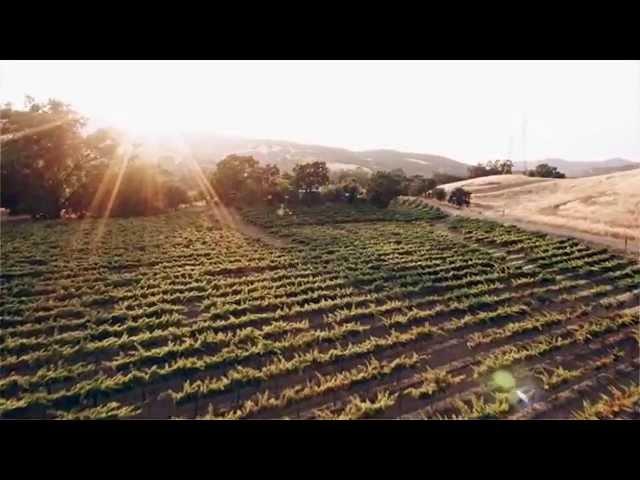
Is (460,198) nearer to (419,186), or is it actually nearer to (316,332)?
(419,186)

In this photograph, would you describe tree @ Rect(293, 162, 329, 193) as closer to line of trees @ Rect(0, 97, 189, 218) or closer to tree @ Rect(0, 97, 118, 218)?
line of trees @ Rect(0, 97, 189, 218)

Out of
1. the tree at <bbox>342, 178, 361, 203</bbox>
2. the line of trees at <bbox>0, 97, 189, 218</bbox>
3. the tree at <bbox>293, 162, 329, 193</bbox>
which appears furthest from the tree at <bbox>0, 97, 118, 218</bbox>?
the tree at <bbox>342, 178, 361, 203</bbox>

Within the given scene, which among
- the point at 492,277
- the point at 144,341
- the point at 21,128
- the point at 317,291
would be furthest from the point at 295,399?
the point at 21,128

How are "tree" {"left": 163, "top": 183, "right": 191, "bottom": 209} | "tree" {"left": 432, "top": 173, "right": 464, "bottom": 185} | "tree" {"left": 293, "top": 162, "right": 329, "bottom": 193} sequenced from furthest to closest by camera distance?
"tree" {"left": 432, "top": 173, "right": 464, "bottom": 185} < "tree" {"left": 293, "top": 162, "right": 329, "bottom": 193} < "tree" {"left": 163, "top": 183, "right": 191, "bottom": 209}

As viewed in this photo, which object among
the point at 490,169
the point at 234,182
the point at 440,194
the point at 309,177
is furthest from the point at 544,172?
the point at 234,182

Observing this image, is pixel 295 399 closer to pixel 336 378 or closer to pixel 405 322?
pixel 336 378

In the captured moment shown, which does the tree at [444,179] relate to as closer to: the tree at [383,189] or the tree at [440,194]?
the tree at [440,194]
